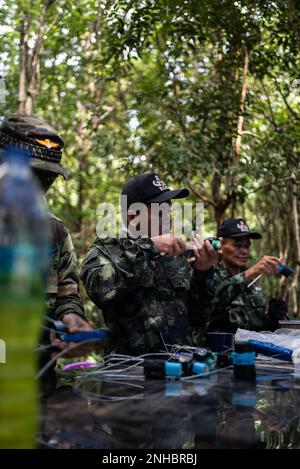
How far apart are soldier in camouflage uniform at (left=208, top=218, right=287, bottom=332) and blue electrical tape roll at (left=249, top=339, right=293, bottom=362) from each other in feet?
2.91

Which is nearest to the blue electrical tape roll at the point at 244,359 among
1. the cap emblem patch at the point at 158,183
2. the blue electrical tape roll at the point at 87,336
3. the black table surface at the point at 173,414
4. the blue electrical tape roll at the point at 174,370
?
the black table surface at the point at 173,414

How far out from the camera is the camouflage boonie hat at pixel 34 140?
192 cm

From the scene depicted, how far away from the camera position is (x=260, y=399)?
1.49 meters

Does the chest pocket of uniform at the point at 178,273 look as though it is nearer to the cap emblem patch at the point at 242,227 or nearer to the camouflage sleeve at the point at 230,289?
the camouflage sleeve at the point at 230,289

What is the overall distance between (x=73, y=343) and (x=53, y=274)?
0.82 meters

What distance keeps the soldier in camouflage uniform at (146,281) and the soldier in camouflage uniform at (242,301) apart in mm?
528

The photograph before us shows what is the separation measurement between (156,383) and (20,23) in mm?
5708

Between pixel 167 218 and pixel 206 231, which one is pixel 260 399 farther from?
pixel 206 231

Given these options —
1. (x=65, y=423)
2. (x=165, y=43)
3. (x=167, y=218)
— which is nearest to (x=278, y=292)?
(x=165, y=43)

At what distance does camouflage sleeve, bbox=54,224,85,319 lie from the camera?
6.69ft

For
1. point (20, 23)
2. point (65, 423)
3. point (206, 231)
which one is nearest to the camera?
point (65, 423)

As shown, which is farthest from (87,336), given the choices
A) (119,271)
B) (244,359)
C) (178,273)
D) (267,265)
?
(267,265)

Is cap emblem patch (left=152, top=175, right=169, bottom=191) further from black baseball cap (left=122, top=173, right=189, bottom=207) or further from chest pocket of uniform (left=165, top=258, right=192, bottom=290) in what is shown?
chest pocket of uniform (left=165, top=258, right=192, bottom=290)

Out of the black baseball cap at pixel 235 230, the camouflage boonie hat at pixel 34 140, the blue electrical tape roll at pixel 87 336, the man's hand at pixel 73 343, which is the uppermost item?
the camouflage boonie hat at pixel 34 140
